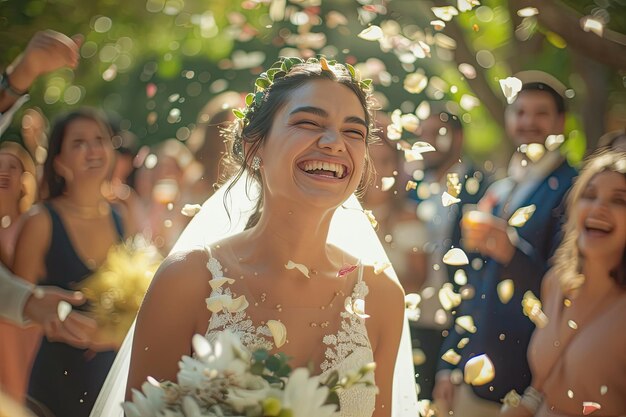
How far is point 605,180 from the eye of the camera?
385 centimetres

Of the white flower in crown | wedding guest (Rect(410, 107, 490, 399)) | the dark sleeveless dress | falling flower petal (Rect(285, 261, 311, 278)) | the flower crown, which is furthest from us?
wedding guest (Rect(410, 107, 490, 399))

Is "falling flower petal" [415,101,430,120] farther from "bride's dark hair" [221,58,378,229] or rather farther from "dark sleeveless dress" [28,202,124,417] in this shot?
"dark sleeveless dress" [28,202,124,417]

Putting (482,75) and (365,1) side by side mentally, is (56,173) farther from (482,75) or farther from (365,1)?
(482,75)

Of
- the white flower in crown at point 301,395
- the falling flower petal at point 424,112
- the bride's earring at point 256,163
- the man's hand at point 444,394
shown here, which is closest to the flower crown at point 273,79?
the bride's earring at point 256,163

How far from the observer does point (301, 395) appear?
2.32 m

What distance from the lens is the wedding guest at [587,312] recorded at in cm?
364

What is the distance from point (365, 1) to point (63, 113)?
1.67 metres

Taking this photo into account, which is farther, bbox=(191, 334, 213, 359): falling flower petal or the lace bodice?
the lace bodice

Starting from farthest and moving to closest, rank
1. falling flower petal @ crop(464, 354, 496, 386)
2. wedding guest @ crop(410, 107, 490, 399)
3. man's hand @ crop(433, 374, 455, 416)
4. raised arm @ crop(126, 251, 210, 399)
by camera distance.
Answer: wedding guest @ crop(410, 107, 490, 399), man's hand @ crop(433, 374, 455, 416), falling flower petal @ crop(464, 354, 496, 386), raised arm @ crop(126, 251, 210, 399)

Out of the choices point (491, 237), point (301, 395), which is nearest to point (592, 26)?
point (491, 237)

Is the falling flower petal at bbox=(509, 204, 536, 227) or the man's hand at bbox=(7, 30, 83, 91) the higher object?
the man's hand at bbox=(7, 30, 83, 91)

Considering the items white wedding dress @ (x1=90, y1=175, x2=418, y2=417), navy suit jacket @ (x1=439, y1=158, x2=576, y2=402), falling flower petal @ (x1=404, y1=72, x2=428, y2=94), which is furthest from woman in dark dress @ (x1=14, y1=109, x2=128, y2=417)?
navy suit jacket @ (x1=439, y1=158, x2=576, y2=402)

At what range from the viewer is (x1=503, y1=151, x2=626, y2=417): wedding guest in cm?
364

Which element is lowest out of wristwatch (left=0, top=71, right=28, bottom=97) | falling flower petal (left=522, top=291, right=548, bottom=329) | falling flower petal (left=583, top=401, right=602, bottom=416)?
falling flower petal (left=583, top=401, right=602, bottom=416)
